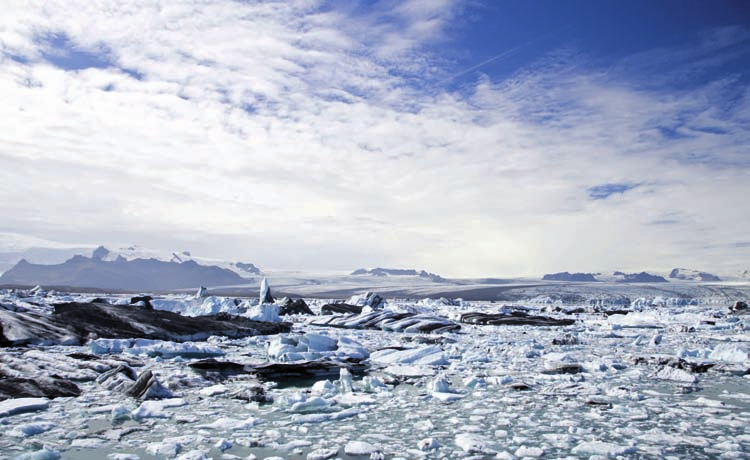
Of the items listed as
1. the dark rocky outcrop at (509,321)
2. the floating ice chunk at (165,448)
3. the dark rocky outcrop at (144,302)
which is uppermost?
the dark rocky outcrop at (144,302)

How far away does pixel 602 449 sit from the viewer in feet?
17.4

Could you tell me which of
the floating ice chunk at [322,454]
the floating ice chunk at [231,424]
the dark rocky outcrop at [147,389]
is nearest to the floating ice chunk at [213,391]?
the dark rocky outcrop at [147,389]

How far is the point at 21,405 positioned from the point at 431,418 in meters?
5.27

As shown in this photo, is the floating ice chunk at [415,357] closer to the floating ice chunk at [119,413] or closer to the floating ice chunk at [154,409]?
the floating ice chunk at [154,409]

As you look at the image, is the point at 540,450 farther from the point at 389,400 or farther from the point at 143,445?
the point at 143,445

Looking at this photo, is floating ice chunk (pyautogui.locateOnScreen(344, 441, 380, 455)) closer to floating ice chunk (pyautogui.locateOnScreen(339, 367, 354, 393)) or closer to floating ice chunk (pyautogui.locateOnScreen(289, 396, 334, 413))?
floating ice chunk (pyautogui.locateOnScreen(289, 396, 334, 413))

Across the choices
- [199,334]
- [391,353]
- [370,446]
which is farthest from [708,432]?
[199,334]

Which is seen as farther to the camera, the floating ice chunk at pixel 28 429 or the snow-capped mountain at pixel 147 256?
the snow-capped mountain at pixel 147 256

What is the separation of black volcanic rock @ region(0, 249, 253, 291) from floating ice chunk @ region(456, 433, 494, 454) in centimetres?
15619

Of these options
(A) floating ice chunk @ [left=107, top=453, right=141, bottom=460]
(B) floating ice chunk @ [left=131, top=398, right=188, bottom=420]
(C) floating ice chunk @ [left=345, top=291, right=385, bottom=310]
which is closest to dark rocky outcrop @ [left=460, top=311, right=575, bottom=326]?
(C) floating ice chunk @ [left=345, top=291, right=385, bottom=310]

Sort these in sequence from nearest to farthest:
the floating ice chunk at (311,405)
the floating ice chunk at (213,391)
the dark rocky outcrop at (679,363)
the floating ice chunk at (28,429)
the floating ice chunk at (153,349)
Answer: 1. the floating ice chunk at (28,429)
2. the floating ice chunk at (311,405)
3. the floating ice chunk at (213,391)
4. the dark rocky outcrop at (679,363)
5. the floating ice chunk at (153,349)

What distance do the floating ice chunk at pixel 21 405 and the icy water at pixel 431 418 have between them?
0.16m

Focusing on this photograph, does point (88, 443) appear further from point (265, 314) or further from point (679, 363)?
point (265, 314)

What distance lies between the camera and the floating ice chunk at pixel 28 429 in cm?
557
